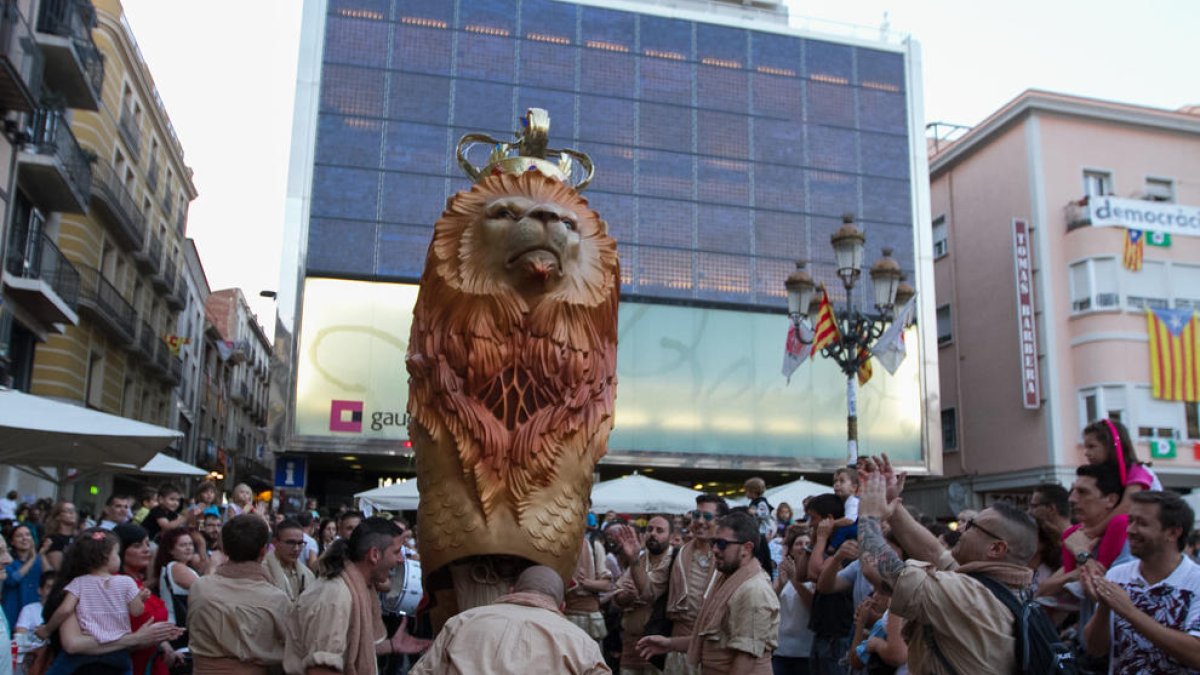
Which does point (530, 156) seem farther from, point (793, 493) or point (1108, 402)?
point (1108, 402)

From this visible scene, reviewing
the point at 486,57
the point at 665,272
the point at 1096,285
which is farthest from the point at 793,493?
the point at 1096,285

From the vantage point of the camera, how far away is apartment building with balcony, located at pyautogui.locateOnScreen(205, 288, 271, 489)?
43.5m

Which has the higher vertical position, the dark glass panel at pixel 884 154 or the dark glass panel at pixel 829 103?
the dark glass panel at pixel 829 103

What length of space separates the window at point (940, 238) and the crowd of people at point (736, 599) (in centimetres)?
2678

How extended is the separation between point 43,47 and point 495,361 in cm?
1708

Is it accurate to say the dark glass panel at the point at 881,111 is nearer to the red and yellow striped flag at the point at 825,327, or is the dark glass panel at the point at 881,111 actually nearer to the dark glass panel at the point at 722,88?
the dark glass panel at the point at 722,88

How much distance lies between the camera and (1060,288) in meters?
26.7

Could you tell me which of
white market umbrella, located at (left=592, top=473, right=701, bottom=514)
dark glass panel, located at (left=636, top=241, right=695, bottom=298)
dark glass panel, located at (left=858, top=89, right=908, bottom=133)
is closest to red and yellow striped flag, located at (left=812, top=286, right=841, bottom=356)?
white market umbrella, located at (left=592, top=473, right=701, bottom=514)

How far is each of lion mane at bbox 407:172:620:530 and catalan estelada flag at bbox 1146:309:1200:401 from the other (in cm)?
2454

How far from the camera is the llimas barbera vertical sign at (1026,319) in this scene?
1043 inches

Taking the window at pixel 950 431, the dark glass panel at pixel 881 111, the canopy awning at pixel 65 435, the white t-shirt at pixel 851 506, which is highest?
the dark glass panel at pixel 881 111

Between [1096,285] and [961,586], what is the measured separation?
25.4m

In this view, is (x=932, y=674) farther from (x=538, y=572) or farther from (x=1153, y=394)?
(x=1153, y=394)

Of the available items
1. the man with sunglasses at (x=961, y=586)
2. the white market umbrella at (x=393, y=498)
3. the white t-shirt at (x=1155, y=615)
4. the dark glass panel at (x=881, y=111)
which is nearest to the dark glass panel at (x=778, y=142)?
the dark glass panel at (x=881, y=111)
